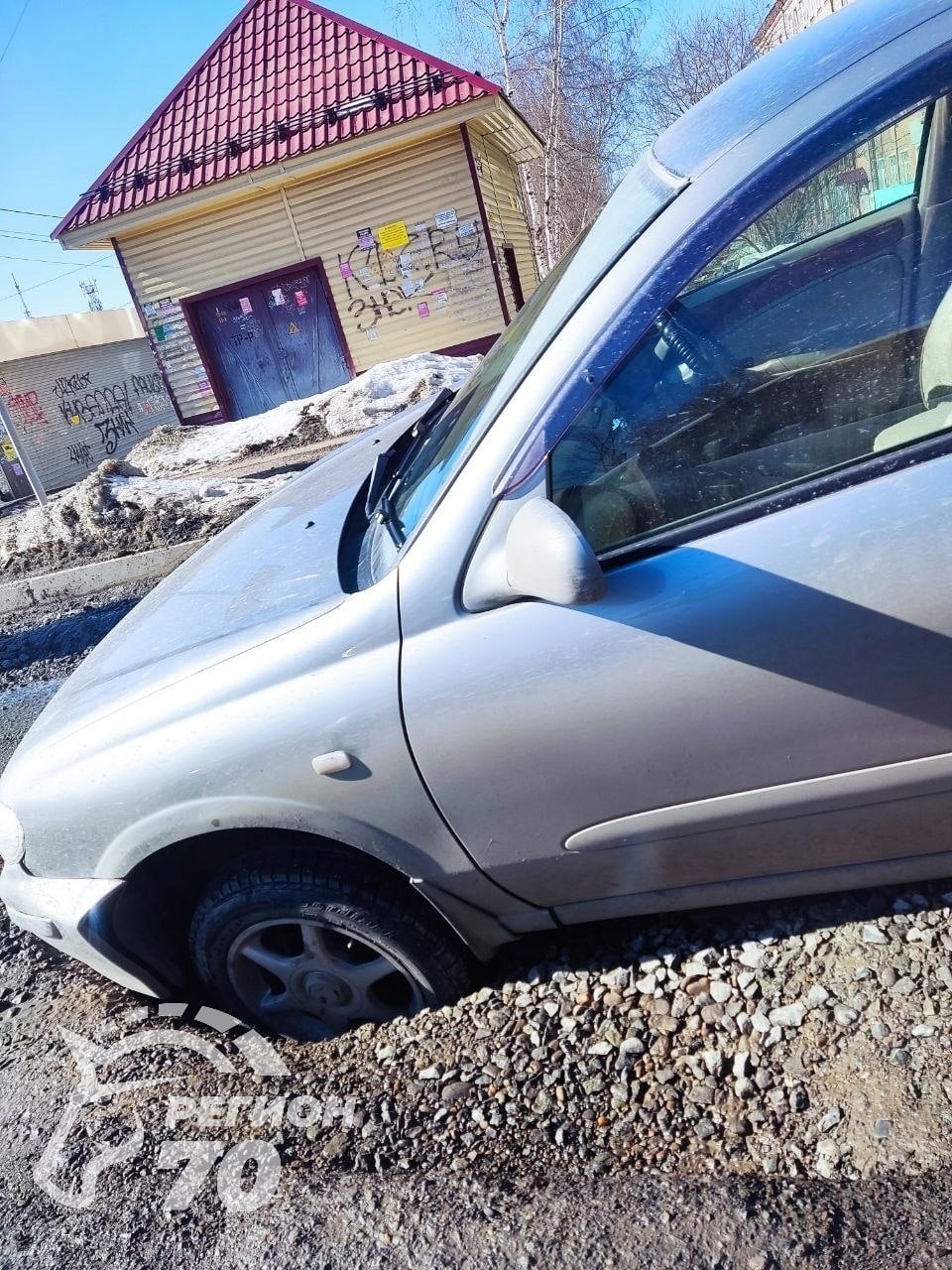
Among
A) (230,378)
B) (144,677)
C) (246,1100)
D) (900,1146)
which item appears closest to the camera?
(900,1146)

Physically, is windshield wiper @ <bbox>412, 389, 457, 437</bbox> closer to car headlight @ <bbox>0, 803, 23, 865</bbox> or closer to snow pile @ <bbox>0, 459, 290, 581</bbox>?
car headlight @ <bbox>0, 803, 23, 865</bbox>

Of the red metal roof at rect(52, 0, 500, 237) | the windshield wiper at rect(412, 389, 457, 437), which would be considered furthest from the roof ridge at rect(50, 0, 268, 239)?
the windshield wiper at rect(412, 389, 457, 437)

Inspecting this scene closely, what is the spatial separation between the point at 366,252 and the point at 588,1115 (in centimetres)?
1405

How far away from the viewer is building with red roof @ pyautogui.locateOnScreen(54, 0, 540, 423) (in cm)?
1259

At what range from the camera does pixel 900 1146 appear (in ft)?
5.41

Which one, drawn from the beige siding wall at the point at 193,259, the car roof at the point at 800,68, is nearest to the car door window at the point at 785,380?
the car roof at the point at 800,68

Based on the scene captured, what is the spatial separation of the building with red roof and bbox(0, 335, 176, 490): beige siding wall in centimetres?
935

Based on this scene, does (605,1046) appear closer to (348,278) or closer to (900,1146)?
(900,1146)

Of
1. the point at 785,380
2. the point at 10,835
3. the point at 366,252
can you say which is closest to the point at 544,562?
the point at 785,380

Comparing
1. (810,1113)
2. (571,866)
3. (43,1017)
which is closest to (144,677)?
(571,866)

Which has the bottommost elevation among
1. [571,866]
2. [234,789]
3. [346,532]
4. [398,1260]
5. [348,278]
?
[398,1260]

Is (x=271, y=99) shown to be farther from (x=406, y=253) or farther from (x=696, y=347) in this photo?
(x=696, y=347)

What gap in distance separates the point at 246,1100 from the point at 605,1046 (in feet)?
3.17

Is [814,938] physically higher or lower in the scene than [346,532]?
lower
